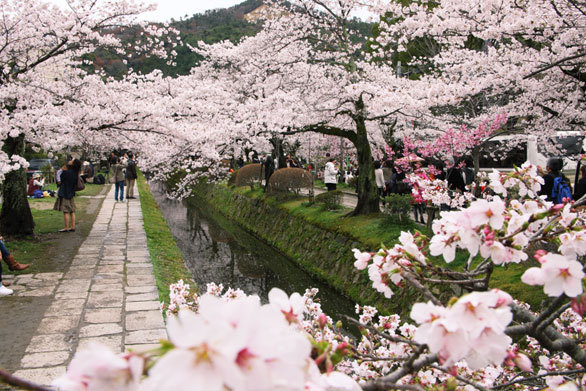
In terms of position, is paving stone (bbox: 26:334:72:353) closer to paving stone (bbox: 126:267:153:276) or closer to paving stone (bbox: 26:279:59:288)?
paving stone (bbox: 26:279:59:288)

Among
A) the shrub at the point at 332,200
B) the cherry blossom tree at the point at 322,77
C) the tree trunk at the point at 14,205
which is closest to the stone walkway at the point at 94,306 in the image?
the tree trunk at the point at 14,205

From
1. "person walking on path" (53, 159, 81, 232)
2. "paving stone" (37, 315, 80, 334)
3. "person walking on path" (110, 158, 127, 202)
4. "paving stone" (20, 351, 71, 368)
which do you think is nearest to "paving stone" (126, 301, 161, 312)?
"paving stone" (37, 315, 80, 334)

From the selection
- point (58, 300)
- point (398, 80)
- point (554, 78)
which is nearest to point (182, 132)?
point (58, 300)

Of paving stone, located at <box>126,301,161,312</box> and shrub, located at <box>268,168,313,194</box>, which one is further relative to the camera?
shrub, located at <box>268,168,313,194</box>

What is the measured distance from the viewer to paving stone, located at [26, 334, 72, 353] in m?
4.32

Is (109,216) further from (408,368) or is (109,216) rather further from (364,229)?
(408,368)

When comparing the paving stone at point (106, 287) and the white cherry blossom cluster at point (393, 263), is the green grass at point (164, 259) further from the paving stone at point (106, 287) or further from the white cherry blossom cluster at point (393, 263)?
the white cherry blossom cluster at point (393, 263)

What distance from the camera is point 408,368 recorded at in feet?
4.22

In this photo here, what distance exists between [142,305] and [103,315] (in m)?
0.53

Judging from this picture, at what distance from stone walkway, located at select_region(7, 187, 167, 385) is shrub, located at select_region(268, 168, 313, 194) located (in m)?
6.70

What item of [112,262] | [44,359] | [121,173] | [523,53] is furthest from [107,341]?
[121,173]

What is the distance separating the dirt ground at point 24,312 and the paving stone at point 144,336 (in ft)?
3.30

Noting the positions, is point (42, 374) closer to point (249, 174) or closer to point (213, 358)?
point (213, 358)

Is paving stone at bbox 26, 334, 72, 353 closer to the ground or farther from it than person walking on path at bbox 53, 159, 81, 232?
closer to the ground
